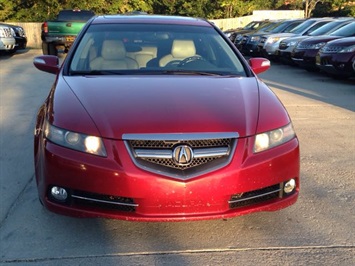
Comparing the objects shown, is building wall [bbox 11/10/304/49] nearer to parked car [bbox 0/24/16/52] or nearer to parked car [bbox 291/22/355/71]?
parked car [bbox 0/24/16/52]

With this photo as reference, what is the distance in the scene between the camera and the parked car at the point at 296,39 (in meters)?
14.5

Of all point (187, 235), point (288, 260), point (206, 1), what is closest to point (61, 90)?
point (187, 235)

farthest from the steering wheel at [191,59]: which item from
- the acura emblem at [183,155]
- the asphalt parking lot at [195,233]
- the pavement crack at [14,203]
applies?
the pavement crack at [14,203]

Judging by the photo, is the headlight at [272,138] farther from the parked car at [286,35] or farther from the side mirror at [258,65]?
the parked car at [286,35]

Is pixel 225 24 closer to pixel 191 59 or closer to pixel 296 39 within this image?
pixel 296 39

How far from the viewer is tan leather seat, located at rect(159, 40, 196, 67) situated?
4551 mm

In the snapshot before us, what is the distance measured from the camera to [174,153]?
2975mm

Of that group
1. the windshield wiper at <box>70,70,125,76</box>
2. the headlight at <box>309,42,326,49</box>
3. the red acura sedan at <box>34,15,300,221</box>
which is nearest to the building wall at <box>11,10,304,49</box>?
the headlight at <box>309,42,326,49</box>

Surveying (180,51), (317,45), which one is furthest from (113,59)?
(317,45)

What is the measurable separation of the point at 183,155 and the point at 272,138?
27.4 inches

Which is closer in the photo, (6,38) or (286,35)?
(6,38)

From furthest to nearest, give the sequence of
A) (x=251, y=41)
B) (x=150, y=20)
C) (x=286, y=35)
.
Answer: (x=251, y=41) < (x=286, y=35) < (x=150, y=20)

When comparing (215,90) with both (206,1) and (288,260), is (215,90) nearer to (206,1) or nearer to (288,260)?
(288,260)

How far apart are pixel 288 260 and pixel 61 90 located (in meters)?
2.15
